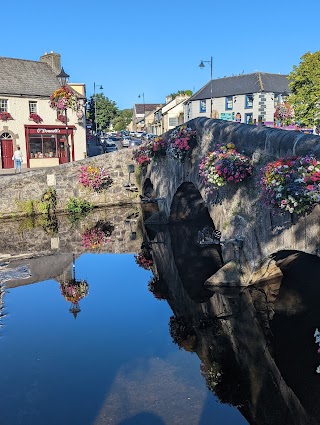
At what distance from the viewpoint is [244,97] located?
2083 inches

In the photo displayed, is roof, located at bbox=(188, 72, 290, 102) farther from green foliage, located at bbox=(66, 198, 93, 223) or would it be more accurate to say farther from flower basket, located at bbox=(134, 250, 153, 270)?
flower basket, located at bbox=(134, 250, 153, 270)

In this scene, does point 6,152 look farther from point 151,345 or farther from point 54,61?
point 151,345

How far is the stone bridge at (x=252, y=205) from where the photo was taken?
8625 mm

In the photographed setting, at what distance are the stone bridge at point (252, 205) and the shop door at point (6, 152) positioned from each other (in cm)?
2171

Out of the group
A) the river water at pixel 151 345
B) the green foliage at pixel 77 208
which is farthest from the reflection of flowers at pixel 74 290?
the green foliage at pixel 77 208

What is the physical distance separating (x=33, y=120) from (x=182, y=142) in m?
22.6

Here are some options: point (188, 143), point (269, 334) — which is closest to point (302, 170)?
point (269, 334)

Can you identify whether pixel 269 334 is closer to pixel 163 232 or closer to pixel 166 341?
pixel 166 341

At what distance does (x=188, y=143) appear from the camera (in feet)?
49.9

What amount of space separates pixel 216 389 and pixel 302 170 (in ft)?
14.4

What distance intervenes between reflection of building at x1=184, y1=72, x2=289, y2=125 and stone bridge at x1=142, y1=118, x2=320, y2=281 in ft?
119

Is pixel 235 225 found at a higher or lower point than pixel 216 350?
higher

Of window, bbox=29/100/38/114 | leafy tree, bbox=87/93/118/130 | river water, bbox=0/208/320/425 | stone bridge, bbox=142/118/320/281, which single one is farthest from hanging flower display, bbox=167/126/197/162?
leafy tree, bbox=87/93/118/130

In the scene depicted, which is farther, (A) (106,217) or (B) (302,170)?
(A) (106,217)
